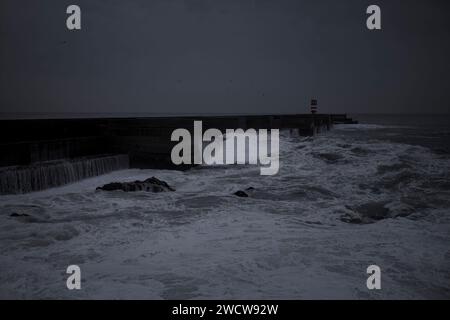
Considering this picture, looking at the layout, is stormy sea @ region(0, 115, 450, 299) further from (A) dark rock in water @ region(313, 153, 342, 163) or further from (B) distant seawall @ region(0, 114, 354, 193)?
(A) dark rock in water @ region(313, 153, 342, 163)

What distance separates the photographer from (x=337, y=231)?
703 cm

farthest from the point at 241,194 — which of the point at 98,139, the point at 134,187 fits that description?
the point at 98,139

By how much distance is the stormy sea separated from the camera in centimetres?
469

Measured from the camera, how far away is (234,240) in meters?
6.48

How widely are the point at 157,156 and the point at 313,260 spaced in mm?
12956

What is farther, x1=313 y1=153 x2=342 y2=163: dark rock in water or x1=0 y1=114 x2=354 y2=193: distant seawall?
x1=313 y1=153 x2=342 y2=163: dark rock in water

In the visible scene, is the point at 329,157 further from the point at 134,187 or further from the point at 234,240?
the point at 234,240

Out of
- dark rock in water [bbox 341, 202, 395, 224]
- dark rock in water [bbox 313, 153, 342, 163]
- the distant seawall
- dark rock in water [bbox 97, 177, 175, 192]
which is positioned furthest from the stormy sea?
dark rock in water [bbox 313, 153, 342, 163]

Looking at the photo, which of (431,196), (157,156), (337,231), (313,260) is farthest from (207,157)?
(313,260)

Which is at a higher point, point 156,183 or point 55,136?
point 55,136

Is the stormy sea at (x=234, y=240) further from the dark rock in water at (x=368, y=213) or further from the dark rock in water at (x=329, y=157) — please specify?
the dark rock in water at (x=329, y=157)

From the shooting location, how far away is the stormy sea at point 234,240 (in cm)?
469

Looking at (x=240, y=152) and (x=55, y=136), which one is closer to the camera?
(x=55, y=136)
